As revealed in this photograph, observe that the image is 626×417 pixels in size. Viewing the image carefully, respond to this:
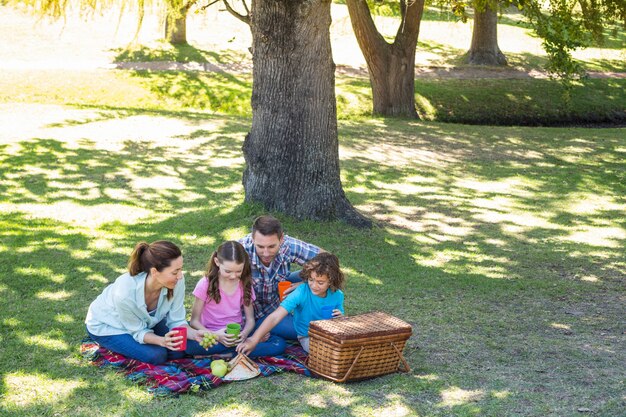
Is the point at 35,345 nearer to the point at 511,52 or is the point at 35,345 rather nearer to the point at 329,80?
the point at 329,80

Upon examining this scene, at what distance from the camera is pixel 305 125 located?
415 inches

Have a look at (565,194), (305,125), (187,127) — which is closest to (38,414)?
(305,125)

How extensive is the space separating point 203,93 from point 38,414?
15.4 meters

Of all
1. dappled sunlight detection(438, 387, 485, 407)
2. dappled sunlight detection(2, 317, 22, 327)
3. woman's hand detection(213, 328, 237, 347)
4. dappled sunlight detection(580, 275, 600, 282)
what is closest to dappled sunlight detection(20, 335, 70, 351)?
dappled sunlight detection(2, 317, 22, 327)

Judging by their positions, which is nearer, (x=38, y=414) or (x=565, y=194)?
(x=38, y=414)

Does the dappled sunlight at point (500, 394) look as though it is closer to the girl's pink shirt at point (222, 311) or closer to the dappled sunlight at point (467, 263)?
the girl's pink shirt at point (222, 311)

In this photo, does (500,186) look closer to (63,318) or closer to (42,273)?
(42,273)

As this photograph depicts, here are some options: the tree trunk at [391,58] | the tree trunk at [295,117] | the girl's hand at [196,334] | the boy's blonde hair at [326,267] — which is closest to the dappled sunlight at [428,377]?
the boy's blonde hair at [326,267]

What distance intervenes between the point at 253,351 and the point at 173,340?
652 millimetres

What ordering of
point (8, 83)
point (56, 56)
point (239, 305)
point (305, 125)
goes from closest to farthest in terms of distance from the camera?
point (239, 305), point (305, 125), point (8, 83), point (56, 56)

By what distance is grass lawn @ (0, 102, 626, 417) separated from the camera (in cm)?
588

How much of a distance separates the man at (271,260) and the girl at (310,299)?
17cm

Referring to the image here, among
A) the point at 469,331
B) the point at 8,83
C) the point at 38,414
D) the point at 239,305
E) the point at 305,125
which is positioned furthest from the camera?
the point at 8,83

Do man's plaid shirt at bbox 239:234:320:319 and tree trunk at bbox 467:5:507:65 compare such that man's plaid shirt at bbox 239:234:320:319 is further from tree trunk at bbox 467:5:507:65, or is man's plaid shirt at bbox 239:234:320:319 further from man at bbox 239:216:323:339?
tree trunk at bbox 467:5:507:65
